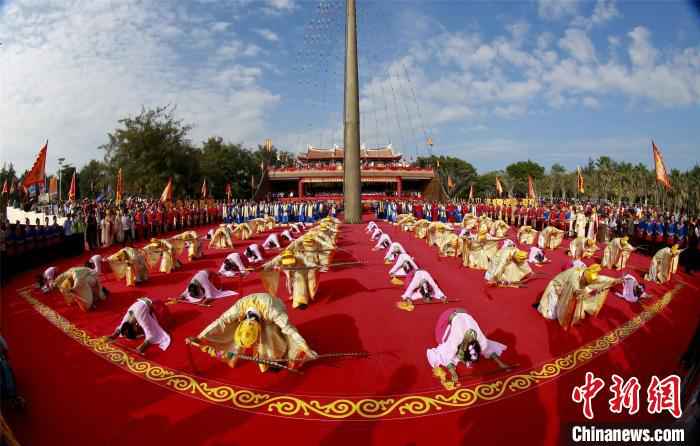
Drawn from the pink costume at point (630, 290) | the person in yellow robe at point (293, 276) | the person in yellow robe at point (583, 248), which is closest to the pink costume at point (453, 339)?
the person in yellow robe at point (293, 276)

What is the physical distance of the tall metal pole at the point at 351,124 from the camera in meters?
24.1

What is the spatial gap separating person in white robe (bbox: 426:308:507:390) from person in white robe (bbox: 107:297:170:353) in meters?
3.91

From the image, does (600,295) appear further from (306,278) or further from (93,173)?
(93,173)

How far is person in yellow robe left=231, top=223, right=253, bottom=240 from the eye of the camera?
54.6ft

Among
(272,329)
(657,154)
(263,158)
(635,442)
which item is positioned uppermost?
(263,158)

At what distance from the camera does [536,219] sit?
21.5 m

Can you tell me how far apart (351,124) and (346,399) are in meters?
21.4

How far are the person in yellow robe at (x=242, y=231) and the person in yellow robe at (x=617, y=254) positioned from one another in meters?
13.5

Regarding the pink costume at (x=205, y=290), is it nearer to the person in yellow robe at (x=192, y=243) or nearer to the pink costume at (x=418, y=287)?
the pink costume at (x=418, y=287)

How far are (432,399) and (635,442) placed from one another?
1.94 meters

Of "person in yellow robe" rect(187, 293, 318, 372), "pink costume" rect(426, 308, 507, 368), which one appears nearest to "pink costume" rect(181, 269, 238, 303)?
"person in yellow robe" rect(187, 293, 318, 372)

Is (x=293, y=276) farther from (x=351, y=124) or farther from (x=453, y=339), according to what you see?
(x=351, y=124)

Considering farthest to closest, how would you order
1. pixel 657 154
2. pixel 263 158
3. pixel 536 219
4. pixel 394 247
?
1. pixel 263 158
2. pixel 536 219
3. pixel 657 154
4. pixel 394 247

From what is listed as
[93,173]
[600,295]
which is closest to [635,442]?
[600,295]
